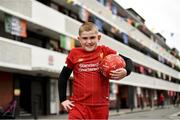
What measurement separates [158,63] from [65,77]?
→ 73.4 metres

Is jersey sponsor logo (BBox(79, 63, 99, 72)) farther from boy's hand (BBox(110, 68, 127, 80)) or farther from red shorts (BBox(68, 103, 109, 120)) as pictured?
red shorts (BBox(68, 103, 109, 120))

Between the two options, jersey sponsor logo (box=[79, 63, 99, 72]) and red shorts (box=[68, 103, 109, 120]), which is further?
jersey sponsor logo (box=[79, 63, 99, 72])

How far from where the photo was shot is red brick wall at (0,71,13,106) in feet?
96.6

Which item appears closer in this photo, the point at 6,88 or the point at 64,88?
the point at 64,88

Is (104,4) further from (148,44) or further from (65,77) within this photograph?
(65,77)

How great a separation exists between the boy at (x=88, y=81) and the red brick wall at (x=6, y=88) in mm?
24536

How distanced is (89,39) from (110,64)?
0.37 metres

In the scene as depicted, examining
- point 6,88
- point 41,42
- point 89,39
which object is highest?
point 41,42

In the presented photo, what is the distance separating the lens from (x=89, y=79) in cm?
538

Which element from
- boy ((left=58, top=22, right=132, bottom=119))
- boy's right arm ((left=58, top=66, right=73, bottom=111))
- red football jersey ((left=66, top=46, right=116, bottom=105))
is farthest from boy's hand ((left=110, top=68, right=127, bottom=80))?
boy's right arm ((left=58, top=66, right=73, bottom=111))

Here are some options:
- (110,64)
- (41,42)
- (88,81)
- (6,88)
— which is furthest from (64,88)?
(41,42)

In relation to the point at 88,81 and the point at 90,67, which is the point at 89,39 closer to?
the point at 90,67

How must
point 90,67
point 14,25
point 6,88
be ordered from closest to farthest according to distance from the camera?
point 90,67 → point 14,25 → point 6,88

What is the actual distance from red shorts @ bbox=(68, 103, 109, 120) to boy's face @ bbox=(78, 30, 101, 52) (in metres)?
0.66
